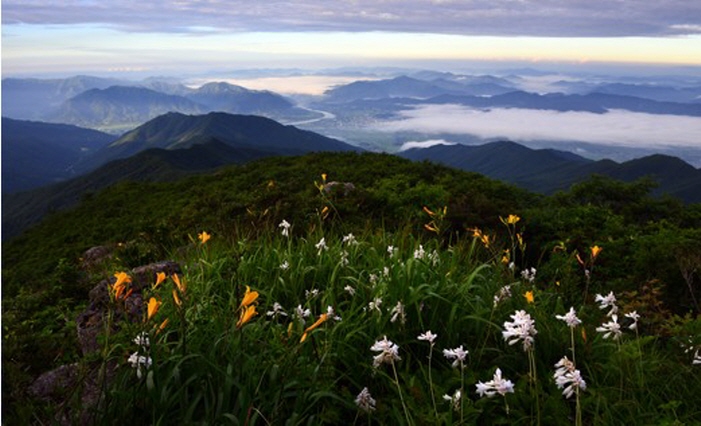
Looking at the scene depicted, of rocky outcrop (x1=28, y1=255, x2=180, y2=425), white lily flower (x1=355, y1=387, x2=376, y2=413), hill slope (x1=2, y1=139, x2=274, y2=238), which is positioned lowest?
hill slope (x1=2, y1=139, x2=274, y2=238)

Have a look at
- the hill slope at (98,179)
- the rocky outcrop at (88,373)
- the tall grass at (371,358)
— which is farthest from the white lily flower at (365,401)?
the hill slope at (98,179)

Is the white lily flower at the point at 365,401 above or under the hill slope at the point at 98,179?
above

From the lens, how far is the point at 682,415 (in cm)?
285

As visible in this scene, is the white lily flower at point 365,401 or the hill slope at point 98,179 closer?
the white lily flower at point 365,401

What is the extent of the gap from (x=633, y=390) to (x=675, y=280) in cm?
507

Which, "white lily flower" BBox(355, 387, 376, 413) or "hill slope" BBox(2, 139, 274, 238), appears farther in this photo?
"hill slope" BBox(2, 139, 274, 238)

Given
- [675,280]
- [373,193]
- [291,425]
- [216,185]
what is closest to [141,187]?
[216,185]

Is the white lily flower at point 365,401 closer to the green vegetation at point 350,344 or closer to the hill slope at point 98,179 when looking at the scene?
the green vegetation at point 350,344

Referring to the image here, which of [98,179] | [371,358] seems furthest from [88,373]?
[98,179]

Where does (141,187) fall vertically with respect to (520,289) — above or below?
below

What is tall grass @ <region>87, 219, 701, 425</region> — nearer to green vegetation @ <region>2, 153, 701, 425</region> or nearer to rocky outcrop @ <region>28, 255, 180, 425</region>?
green vegetation @ <region>2, 153, 701, 425</region>

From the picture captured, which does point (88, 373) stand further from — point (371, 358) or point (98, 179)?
point (98, 179)

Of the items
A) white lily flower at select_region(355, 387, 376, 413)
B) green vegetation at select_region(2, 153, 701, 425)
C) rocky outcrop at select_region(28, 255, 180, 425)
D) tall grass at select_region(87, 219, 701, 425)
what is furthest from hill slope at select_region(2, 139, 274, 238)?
white lily flower at select_region(355, 387, 376, 413)

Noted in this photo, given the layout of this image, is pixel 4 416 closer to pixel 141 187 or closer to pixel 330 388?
pixel 330 388
